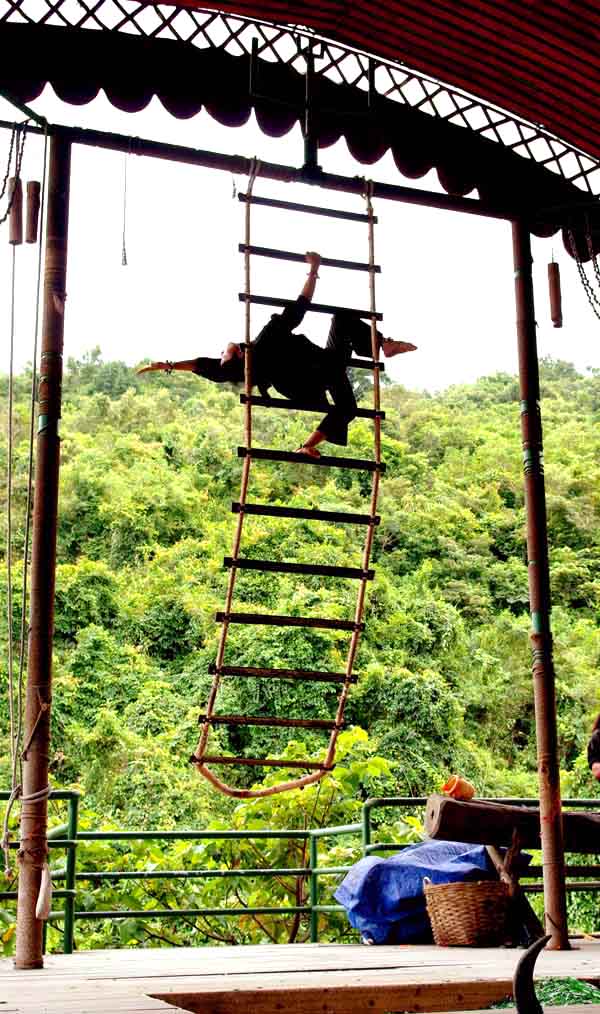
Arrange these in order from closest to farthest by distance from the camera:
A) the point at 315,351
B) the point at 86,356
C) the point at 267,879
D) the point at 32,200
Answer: the point at 32,200 → the point at 315,351 → the point at 267,879 → the point at 86,356

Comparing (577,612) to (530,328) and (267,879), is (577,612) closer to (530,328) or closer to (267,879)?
(267,879)

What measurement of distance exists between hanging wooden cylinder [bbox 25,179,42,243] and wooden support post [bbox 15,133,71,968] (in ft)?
0.30

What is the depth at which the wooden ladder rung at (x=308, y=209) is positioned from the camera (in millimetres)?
4742

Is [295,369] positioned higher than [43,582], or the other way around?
[295,369]

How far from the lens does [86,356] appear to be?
25.9 m

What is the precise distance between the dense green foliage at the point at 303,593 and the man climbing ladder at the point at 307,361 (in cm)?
1065

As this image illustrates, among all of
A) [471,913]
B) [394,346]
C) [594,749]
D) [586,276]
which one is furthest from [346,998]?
[586,276]

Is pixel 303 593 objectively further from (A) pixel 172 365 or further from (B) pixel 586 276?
(A) pixel 172 365

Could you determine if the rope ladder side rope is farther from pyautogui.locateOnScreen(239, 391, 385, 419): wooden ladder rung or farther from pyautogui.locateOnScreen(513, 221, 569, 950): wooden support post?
pyautogui.locateOnScreen(513, 221, 569, 950): wooden support post

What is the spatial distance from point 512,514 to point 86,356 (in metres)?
10.4

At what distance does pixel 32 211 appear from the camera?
447 cm

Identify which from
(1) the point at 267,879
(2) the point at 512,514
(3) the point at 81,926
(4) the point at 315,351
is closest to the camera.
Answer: (4) the point at 315,351

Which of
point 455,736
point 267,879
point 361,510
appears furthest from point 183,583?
point 267,879

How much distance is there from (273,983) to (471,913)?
1590 millimetres
